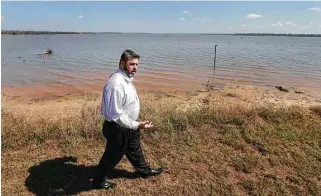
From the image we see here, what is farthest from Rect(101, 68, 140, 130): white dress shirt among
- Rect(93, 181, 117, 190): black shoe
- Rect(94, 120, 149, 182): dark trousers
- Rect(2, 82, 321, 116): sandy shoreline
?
Rect(2, 82, 321, 116): sandy shoreline

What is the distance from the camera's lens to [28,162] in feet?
18.1

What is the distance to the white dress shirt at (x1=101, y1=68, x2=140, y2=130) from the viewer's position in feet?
13.2

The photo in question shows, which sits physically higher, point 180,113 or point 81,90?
point 180,113

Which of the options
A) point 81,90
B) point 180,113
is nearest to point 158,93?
point 81,90

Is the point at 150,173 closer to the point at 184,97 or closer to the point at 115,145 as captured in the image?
the point at 115,145

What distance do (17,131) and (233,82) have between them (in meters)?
15.7

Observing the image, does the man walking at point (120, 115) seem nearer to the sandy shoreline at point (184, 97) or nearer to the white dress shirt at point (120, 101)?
the white dress shirt at point (120, 101)

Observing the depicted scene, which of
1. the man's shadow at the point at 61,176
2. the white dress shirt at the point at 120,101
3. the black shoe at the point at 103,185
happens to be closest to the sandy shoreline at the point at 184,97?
the man's shadow at the point at 61,176

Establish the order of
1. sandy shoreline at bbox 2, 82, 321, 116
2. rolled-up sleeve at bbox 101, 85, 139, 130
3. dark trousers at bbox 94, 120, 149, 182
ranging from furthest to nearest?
sandy shoreline at bbox 2, 82, 321, 116 < dark trousers at bbox 94, 120, 149, 182 < rolled-up sleeve at bbox 101, 85, 139, 130

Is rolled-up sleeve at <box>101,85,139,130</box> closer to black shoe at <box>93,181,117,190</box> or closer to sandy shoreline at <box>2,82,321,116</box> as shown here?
black shoe at <box>93,181,117,190</box>

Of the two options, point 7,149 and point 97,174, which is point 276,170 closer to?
point 97,174

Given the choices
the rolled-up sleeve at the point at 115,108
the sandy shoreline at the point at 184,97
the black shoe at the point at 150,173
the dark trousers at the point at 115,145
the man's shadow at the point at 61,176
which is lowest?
the sandy shoreline at the point at 184,97

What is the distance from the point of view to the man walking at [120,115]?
404 centimetres

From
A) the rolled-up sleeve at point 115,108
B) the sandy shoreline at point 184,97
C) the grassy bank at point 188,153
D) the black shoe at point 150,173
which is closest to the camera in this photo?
the rolled-up sleeve at point 115,108
